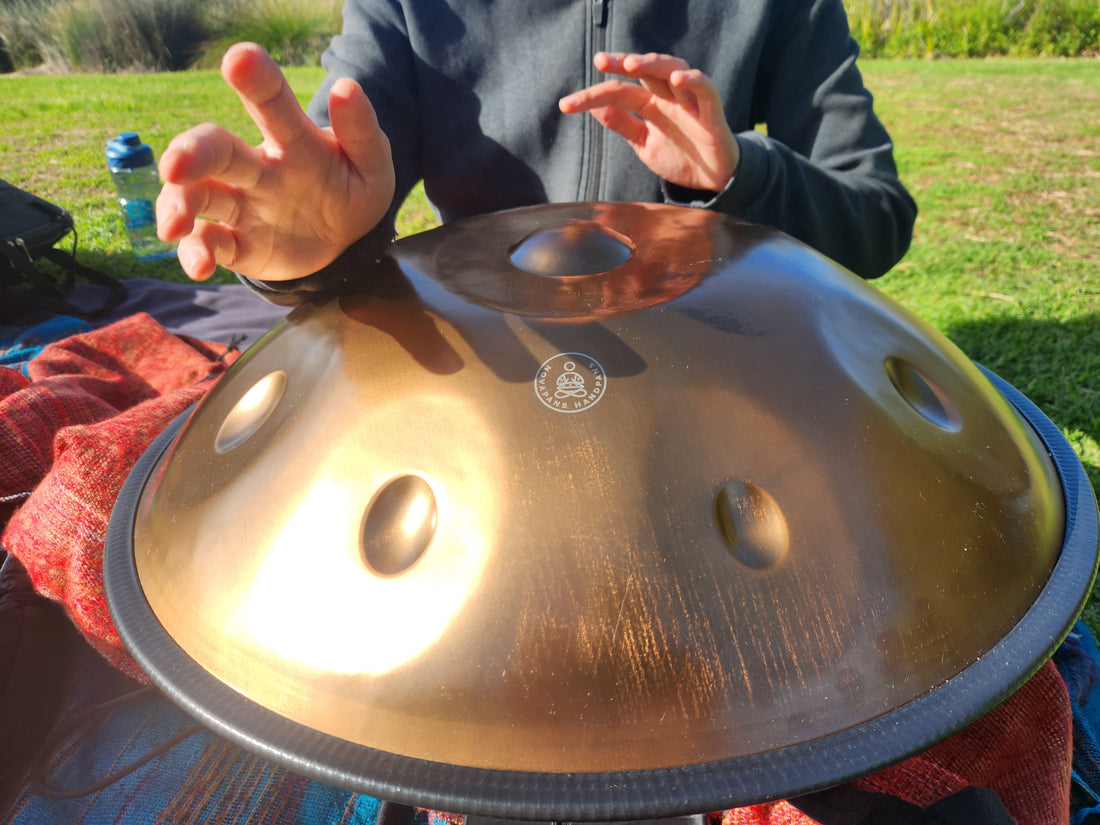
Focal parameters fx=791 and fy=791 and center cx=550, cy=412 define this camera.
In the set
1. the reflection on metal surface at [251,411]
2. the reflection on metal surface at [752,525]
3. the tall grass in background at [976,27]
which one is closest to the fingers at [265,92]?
the reflection on metal surface at [251,411]

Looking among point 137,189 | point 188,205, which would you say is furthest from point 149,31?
point 188,205

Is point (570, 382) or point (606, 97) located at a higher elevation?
point (606, 97)

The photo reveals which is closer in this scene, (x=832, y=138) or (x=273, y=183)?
(x=273, y=183)

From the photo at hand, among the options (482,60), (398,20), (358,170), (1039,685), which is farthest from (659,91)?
(1039,685)

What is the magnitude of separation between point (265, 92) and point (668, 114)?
53 cm

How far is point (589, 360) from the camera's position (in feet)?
2.37

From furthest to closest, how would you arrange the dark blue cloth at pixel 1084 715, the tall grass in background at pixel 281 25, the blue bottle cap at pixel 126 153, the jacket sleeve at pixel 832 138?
the tall grass in background at pixel 281 25
the blue bottle cap at pixel 126 153
the jacket sleeve at pixel 832 138
the dark blue cloth at pixel 1084 715

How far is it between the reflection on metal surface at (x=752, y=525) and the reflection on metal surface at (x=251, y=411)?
46cm

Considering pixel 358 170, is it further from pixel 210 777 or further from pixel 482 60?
pixel 210 777

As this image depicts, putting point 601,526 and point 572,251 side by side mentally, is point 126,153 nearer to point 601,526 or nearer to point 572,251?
point 572,251

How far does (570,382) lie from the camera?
0.71 metres

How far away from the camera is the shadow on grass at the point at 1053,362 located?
217 centimetres

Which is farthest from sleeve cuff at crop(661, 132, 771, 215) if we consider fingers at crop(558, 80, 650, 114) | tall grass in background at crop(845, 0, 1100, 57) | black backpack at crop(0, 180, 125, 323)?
tall grass in background at crop(845, 0, 1100, 57)

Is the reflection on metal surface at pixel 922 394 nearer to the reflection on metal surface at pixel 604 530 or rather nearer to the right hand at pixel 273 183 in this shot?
the reflection on metal surface at pixel 604 530
